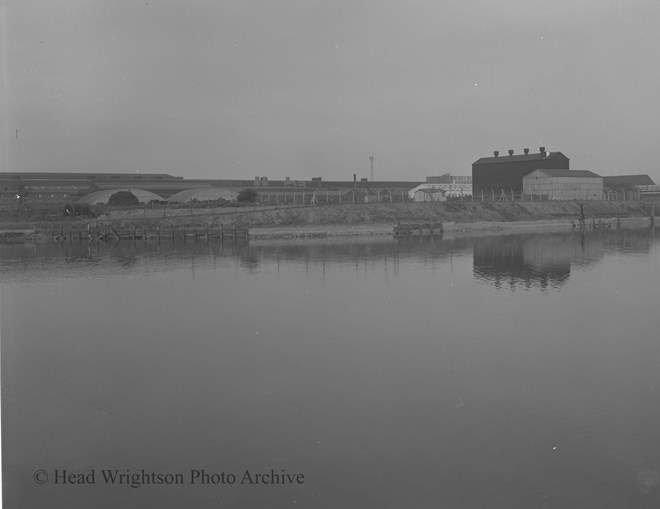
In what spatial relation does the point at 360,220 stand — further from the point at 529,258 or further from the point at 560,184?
the point at 560,184

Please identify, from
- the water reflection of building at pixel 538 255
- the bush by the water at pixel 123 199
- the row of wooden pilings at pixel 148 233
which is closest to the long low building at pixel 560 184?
the water reflection of building at pixel 538 255

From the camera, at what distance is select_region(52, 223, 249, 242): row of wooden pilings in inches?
1689

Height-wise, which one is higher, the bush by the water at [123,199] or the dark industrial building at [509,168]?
the dark industrial building at [509,168]

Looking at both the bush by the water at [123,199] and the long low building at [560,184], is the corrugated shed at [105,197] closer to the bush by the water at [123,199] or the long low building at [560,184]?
the bush by the water at [123,199]

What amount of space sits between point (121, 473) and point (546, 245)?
33.4 metres

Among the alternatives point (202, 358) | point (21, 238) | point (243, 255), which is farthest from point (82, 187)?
point (202, 358)

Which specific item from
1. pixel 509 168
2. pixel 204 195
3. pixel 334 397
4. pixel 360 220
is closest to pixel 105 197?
pixel 204 195

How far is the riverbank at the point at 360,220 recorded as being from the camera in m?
45.1

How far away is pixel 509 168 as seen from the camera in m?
66.6

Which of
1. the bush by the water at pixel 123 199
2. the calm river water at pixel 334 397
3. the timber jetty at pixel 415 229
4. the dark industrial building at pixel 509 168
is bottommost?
the calm river water at pixel 334 397

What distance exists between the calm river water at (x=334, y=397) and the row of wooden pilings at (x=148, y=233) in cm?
2263

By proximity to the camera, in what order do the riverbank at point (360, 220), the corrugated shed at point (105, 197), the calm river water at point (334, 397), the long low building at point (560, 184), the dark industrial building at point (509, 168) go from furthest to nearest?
the dark industrial building at point (509, 168)
the long low building at point (560, 184)
the corrugated shed at point (105, 197)
the riverbank at point (360, 220)
the calm river water at point (334, 397)

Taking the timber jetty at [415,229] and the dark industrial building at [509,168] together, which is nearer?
the timber jetty at [415,229]

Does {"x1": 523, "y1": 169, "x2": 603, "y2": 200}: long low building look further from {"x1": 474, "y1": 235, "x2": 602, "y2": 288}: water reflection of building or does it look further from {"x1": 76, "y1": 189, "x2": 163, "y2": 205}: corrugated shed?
{"x1": 76, "y1": 189, "x2": 163, "y2": 205}: corrugated shed
